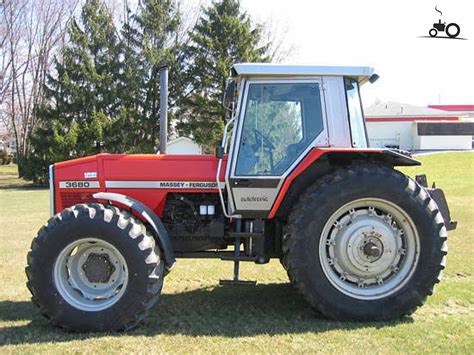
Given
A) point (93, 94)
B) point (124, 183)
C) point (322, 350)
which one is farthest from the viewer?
point (93, 94)

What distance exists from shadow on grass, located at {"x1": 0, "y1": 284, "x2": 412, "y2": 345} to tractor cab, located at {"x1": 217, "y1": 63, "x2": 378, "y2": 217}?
1059 millimetres

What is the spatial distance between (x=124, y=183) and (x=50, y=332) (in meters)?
1.51

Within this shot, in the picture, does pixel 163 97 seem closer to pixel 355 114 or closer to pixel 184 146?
pixel 355 114

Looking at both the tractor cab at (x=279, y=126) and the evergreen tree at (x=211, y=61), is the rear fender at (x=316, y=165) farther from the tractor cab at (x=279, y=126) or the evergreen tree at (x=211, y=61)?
the evergreen tree at (x=211, y=61)

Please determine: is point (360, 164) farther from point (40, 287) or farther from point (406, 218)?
point (40, 287)

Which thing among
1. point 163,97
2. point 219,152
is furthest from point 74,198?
point 219,152

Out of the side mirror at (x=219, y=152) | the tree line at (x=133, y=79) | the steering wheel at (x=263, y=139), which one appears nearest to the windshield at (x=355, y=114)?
the steering wheel at (x=263, y=139)

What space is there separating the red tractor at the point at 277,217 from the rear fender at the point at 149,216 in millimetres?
14

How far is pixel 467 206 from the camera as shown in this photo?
12.3 meters

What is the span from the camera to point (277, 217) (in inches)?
179

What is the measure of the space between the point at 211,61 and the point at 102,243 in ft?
87.0

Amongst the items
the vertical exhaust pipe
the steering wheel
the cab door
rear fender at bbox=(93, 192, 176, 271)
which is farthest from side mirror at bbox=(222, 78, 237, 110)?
rear fender at bbox=(93, 192, 176, 271)

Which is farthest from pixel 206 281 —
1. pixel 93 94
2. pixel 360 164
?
pixel 93 94

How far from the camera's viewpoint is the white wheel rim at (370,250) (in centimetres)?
420
